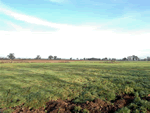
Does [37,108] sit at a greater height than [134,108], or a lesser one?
lesser

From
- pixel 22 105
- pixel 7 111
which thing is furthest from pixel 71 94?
pixel 7 111

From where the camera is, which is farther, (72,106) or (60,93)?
(60,93)

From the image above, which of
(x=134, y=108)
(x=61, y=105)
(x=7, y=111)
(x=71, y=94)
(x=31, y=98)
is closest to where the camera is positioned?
(x=134, y=108)

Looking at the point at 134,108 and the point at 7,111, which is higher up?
the point at 134,108

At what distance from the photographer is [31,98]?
9953 millimetres

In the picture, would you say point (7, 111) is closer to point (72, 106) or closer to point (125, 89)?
point (72, 106)

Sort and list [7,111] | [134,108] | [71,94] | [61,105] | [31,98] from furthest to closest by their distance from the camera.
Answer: [71,94] → [31,98] → [61,105] → [7,111] → [134,108]

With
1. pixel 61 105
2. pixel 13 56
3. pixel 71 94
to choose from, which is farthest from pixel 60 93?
pixel 13 56

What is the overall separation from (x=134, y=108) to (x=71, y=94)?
5.66 metres

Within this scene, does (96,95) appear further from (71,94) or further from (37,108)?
(37,108)

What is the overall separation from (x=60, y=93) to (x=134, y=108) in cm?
673

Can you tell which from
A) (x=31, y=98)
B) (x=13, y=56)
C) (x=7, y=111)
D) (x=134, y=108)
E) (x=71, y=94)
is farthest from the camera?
(x=13, y=56)

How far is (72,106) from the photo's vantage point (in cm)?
842

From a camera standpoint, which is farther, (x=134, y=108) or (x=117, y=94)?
(x=117, y=94)
